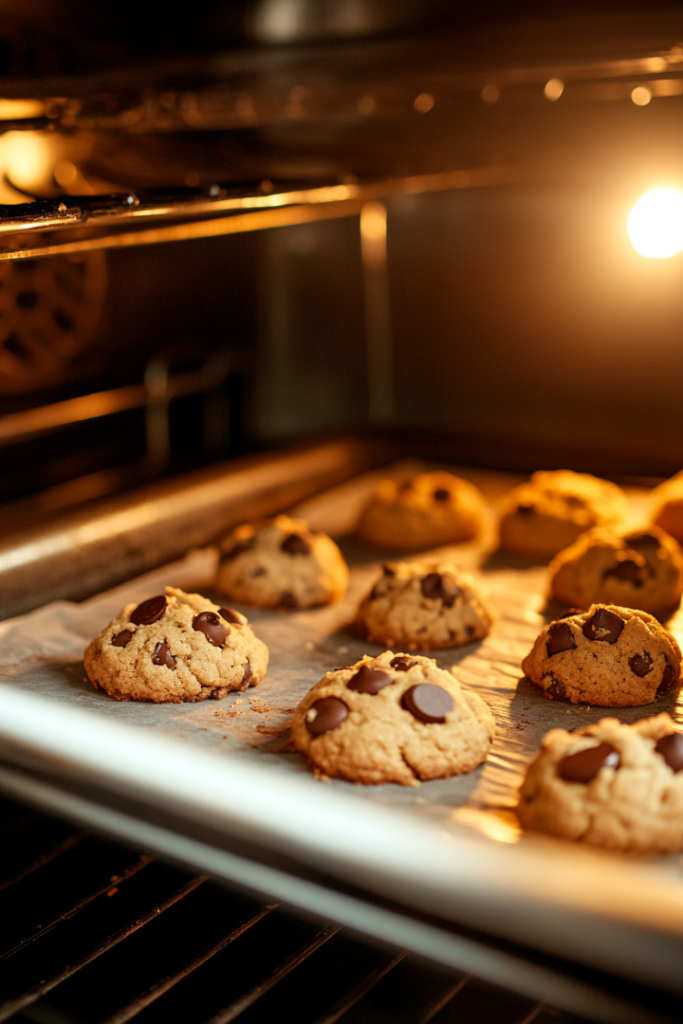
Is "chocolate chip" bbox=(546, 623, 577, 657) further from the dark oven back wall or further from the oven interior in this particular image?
the dark oven back wall

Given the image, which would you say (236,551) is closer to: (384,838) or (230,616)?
(230,616)

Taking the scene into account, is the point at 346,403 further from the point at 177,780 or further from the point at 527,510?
the point at 177,780

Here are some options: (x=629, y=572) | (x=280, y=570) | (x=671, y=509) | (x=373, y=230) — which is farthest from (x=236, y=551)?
(x=373, y=230)

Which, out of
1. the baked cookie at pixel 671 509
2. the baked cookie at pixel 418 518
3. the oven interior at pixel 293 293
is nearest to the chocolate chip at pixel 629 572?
the baked cookie at pixel 671 509

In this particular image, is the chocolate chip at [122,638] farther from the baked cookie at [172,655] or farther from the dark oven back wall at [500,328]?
the dark oven back wall at [500,328]

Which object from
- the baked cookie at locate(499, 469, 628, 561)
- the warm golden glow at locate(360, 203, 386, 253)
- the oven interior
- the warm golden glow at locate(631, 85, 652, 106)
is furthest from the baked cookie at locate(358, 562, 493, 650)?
the warm golden glow at locate(360, 203, 386, 253)

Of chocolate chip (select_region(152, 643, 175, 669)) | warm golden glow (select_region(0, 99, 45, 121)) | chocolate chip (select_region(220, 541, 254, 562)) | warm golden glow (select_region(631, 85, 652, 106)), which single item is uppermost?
warm golden glow (select_region(631, 85, 652, 106))
